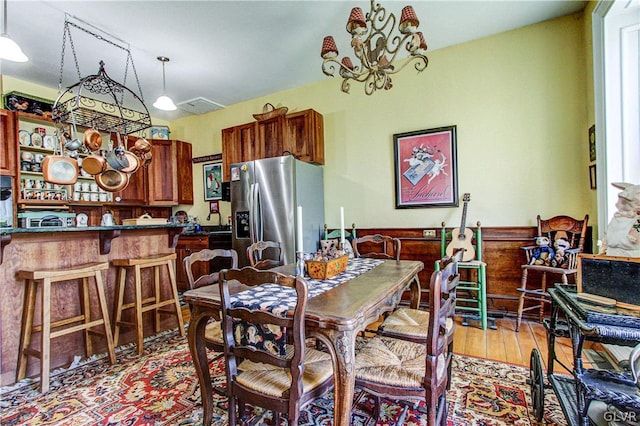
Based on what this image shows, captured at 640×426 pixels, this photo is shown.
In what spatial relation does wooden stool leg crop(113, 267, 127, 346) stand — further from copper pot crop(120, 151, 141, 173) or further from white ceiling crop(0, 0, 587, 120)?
white ceiling crop(0, 0, 587, 120)

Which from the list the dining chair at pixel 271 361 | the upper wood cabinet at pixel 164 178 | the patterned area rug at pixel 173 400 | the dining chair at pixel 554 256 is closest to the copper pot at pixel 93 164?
the patterned area rug at pixel 173 400

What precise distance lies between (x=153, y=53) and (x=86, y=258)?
2.26 meters

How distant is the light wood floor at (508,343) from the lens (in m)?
2.29

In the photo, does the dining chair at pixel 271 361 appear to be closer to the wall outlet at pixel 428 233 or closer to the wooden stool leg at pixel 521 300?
the wooden stool leg at pixel 521 300

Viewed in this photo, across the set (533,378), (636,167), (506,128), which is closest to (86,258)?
(533,378)

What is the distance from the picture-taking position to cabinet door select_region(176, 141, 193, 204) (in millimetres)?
5195

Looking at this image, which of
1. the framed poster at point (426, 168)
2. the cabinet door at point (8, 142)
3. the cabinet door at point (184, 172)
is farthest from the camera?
the cabinet door at point (184, 172)

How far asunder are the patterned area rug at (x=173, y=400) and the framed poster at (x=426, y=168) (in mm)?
1701

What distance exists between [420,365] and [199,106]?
4828mm

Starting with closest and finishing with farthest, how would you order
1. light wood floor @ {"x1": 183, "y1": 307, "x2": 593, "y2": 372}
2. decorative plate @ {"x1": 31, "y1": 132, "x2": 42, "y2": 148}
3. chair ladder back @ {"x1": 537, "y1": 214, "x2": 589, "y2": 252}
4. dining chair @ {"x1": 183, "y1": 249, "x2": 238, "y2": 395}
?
dining chair @ {"x1": 183, "y1": 249, "x2": 238, "y2": 395}
light wood floor @ {"x1": 183, "y1": 307, "x2": 593, "y2": 372}
chair ladder back @ {"x1": 537, "y1": 214, "x2": 589, "y2": 252}
decorative plate @ {"x1": 31, "y1": 132, "x2": 42, "y2": 148}

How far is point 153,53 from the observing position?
3307 millimetres

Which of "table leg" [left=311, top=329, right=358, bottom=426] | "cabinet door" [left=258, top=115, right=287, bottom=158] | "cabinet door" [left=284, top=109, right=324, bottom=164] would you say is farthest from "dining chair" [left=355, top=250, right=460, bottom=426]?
"cabinet door" [left=258, top=115, right=287, bottom=158]

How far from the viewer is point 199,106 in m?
4.83

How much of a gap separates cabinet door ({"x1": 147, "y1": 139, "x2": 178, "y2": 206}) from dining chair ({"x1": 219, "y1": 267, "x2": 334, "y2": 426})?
4.34m
